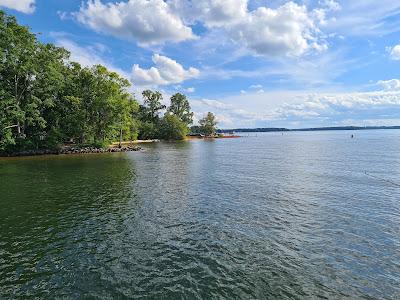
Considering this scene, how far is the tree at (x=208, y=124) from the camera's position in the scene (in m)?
188

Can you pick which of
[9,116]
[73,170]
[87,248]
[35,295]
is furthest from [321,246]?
[9,116]

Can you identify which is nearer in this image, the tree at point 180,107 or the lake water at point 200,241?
the lake water at point 200,241

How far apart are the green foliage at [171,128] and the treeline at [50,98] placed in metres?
64.6

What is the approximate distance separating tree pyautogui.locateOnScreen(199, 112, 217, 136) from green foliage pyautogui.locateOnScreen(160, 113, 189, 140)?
115 ft

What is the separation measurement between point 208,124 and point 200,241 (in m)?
173

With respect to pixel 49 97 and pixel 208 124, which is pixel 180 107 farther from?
pixel 49 97

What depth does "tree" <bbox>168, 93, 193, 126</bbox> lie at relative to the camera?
176750 mm

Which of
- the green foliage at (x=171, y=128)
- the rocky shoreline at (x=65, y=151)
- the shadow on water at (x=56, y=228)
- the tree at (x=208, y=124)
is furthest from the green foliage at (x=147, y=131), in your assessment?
A: the shadow on water at (x=56, y=228)

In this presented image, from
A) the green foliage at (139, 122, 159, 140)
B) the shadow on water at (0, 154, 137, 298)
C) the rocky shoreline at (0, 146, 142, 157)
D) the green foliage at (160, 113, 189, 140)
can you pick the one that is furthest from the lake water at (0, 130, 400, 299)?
the green foliage at (160, 113, 189, 140)

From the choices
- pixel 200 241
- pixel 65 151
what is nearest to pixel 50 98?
pixel 65 151

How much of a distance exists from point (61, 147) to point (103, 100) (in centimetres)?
1506

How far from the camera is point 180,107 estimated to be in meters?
178

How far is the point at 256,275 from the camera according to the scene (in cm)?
1255

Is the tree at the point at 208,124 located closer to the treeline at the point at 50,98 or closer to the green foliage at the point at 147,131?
the green foliage at the point at 147,131
